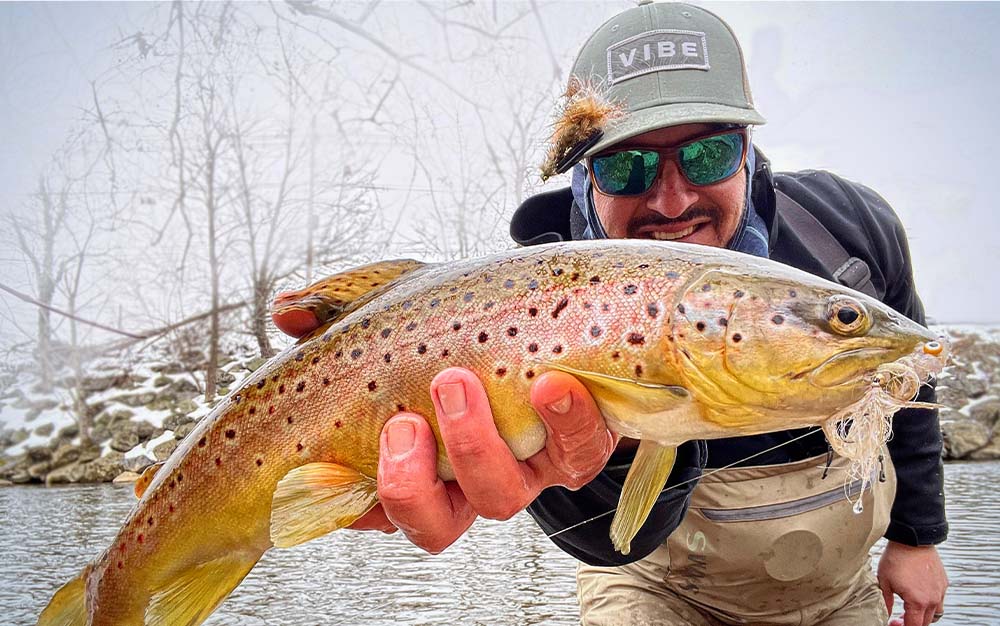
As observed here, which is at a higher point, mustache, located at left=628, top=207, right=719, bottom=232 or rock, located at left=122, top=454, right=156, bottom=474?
mustache, located at left=628, top=207, right=719, bottom=232

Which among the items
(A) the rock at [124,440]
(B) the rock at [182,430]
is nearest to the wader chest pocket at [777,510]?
(B) the rock at [182,430]

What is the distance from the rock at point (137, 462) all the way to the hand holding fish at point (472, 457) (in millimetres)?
8292

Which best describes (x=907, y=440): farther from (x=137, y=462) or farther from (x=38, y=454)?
(x=38, y=454)

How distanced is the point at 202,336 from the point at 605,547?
35.3 ft

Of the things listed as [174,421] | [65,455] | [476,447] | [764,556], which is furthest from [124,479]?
[476,447]

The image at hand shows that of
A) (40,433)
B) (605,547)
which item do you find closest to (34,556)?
(605,547)

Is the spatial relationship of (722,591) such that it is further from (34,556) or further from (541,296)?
(34,556)

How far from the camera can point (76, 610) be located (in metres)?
1.89

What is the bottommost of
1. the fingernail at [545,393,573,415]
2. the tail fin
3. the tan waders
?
the tan waders

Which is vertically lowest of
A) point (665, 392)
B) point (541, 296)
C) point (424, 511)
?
point (424, 511)

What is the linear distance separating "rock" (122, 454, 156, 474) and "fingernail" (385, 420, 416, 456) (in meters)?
8.37

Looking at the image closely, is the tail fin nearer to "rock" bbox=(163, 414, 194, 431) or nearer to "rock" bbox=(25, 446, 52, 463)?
"rock" bbox=(25, 446, 52, 463)

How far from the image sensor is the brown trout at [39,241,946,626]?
1457 millimetres

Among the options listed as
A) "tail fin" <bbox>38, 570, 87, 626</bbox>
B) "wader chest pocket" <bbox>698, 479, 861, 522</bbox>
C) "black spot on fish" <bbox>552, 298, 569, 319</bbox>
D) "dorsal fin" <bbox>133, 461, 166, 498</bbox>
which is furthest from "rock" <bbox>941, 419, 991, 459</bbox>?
"tail fin" <bbox>38, 570, 87, 626</bbox>
